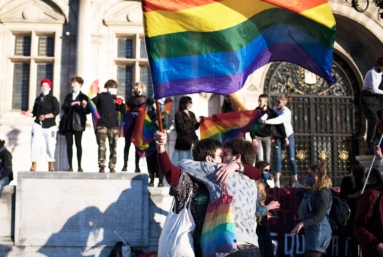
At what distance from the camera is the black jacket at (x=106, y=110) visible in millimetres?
11273

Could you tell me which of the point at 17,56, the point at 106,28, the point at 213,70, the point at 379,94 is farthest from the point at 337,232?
the point at 17,56

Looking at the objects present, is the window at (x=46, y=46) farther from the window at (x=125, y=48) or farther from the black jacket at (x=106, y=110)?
the black jacket at (x=106, y=110)

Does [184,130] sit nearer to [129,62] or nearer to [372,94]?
[372,94]

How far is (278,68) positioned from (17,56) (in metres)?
7.68

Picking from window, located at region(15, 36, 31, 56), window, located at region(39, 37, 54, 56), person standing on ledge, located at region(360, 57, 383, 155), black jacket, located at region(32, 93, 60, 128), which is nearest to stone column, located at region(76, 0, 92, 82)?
window, located at region(39, 37, 54, 56)

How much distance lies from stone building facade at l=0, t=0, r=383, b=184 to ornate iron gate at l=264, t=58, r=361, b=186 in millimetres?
31

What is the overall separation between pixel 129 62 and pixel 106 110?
20.2 feet

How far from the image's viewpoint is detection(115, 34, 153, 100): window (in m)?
17.2

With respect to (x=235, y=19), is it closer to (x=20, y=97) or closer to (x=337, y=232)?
(x=337, y=232)

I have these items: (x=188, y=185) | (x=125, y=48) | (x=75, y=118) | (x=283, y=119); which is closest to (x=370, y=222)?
(x=188, y=185)

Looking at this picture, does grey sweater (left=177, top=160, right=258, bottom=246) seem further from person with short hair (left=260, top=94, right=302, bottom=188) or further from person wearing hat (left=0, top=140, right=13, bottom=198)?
person with short hair (left=260, top=94, right=302, bottom=188)

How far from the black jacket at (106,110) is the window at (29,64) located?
614 centimetres

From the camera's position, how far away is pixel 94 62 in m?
16.7

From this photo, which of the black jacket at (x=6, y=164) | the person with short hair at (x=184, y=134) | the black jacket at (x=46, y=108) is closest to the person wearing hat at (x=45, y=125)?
the black jacket at (x=46, y=108)
